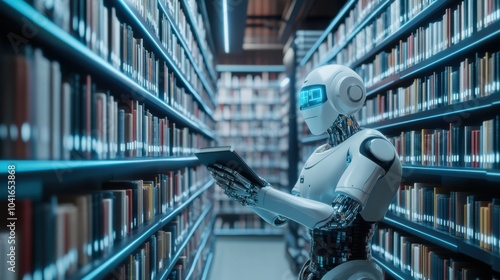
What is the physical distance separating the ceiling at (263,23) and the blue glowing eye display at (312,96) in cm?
298

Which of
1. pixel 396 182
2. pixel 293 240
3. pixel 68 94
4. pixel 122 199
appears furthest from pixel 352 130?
pixel 293 240

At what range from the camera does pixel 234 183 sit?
2.22 meters

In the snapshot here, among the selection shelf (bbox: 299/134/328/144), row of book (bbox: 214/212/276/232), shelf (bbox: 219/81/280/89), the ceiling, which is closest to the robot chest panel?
shelf (bbox: 299/134/328/144)

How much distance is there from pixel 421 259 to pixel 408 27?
155cm

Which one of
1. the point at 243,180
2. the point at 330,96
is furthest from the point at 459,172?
the point at 243,180

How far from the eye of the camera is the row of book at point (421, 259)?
2436mm

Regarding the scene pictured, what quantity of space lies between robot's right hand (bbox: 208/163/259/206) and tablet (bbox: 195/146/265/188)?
2 centimetres

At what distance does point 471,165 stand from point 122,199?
175 cm

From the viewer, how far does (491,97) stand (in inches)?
78.0

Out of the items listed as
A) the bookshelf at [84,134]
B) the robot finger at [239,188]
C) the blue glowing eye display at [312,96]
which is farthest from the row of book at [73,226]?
the blue glowing eye display at [312,96]

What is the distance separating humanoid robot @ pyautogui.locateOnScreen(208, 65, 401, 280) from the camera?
7.23ft

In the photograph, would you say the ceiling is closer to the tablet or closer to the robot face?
the robot face

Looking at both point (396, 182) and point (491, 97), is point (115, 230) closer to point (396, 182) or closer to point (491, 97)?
point (396, 182)

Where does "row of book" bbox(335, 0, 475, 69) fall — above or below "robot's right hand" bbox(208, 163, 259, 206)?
above
